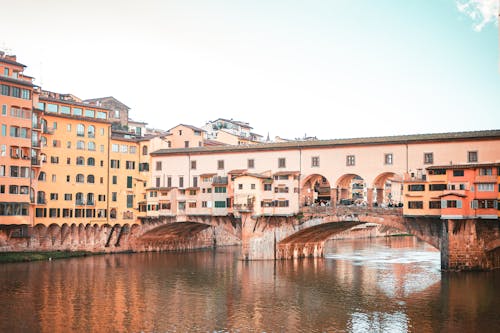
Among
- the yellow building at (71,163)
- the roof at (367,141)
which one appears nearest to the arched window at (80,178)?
the yellow building at (71,163)

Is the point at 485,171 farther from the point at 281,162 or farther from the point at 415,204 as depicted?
the point at 281,162

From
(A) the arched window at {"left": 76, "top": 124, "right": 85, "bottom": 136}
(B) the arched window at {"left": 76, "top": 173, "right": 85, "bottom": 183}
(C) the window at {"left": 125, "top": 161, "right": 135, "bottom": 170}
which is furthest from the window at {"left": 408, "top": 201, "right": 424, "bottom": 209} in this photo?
(A) the arched window at {"left": 76, "top": 124, "right": 85, "bottom": 136}

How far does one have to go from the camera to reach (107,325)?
1405 inches

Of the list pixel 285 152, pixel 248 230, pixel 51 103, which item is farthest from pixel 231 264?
pixel 51 103

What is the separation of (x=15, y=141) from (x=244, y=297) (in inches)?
1264

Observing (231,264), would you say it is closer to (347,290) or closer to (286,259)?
(286,259)

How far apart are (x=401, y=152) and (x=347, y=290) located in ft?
58.2

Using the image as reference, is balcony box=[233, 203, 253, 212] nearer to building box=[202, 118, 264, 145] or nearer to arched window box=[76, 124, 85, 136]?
arched window box=[76, 124, 85, 136]

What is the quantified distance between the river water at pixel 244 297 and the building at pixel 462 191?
5.54 m

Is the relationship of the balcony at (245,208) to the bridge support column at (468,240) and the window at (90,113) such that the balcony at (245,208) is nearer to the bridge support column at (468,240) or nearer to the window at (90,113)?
the bridge support column at (468,240)

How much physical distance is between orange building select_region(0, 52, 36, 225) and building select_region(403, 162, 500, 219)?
4050 centimetres

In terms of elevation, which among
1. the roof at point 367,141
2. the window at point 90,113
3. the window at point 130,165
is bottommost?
the window at point 130,165

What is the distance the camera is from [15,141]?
6312cm

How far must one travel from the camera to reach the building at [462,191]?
53031mm
